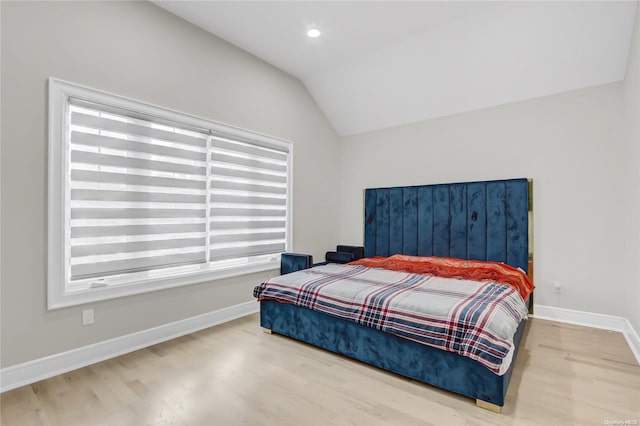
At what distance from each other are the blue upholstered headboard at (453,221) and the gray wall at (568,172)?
0.19 m

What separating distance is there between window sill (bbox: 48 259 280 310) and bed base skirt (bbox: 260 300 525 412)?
0.68m

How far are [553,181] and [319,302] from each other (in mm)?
2880

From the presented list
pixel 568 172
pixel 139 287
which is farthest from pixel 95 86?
pixel 568 172

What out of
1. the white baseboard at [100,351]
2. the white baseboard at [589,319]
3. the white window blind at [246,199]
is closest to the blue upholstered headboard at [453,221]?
the white baseboard at [589,319]

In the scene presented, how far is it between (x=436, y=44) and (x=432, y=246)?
2382 mm

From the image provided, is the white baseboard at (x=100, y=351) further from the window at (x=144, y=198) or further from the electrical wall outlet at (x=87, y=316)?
the window at (x=144, y=198)

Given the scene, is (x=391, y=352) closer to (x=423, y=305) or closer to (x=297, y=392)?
(x=423, y=305)

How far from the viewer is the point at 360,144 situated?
4887 millimetres

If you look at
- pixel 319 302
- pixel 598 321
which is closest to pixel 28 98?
pixel 319 302

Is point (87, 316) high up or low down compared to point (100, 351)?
up

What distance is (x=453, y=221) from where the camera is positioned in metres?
3.85

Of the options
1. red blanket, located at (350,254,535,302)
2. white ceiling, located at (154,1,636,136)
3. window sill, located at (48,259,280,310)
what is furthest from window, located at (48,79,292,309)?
red blanket, located at (350,254,535,302)

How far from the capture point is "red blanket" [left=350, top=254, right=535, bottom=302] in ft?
9.42

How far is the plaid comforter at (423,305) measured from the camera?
1821 mm
